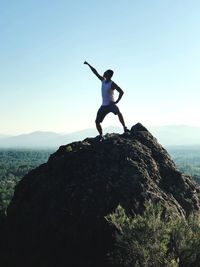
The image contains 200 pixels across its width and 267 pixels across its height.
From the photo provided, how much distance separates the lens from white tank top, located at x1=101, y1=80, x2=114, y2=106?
50.4 ft

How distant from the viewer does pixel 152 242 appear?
37.3ft

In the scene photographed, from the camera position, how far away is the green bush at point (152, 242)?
→ 11.2 meters

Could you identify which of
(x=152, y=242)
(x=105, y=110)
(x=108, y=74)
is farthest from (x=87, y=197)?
(x=108, y=74)

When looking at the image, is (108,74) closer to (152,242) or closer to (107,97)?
(107,97)

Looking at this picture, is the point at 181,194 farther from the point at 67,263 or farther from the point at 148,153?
the point at 67,263

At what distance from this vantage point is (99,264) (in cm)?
1238

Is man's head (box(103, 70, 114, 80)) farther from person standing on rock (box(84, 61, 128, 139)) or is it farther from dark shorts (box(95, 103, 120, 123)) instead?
dark shorts (box(95, 103, 120, 123))

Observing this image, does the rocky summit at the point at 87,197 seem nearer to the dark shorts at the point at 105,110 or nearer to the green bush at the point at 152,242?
the dark shorts at the point at 105,110

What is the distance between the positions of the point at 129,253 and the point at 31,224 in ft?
14.0

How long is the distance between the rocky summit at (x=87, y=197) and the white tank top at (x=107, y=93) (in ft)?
4.19

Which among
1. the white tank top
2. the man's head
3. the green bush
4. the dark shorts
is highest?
the man's head

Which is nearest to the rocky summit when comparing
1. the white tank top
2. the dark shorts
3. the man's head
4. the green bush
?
the dark shorts

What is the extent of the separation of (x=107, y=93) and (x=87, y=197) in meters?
3.79

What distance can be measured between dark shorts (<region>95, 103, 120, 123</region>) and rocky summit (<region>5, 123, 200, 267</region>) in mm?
795
